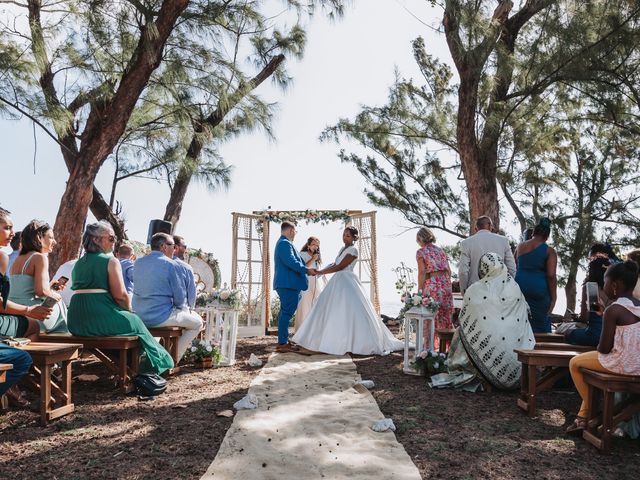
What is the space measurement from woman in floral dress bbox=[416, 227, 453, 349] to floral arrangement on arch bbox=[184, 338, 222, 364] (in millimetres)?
2312

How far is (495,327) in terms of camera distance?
180 inches

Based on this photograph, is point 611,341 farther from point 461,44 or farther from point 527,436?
point 461,44

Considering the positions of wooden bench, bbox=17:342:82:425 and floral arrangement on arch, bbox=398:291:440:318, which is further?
floral arrangement on arch, bbox=398:291:440:318

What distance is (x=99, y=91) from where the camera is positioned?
834 centimetres

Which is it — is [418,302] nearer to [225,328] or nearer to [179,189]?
[225,328]

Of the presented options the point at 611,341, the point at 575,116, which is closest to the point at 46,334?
the point at 611,341

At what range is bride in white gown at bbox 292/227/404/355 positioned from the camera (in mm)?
6965

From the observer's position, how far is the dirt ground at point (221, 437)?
287cm

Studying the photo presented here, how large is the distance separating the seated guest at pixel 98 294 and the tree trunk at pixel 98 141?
3.14 metres

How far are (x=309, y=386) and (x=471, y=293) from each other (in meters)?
1.57

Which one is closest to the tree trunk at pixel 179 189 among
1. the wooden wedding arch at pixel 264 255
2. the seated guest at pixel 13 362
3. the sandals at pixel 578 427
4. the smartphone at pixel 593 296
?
the wooden wedding arch at pixel 264 255

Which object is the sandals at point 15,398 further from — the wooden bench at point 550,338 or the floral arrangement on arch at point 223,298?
the wooden bench at point 550,338

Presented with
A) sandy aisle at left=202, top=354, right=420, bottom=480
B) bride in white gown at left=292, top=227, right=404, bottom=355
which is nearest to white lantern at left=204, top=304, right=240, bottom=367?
bride in white gown at left=292, top=227, right=404, bottom=355

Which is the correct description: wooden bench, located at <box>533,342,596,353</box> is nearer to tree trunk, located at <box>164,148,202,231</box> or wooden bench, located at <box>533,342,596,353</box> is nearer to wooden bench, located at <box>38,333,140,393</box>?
wooden bench, located at <box>38,333,140,393</box>
